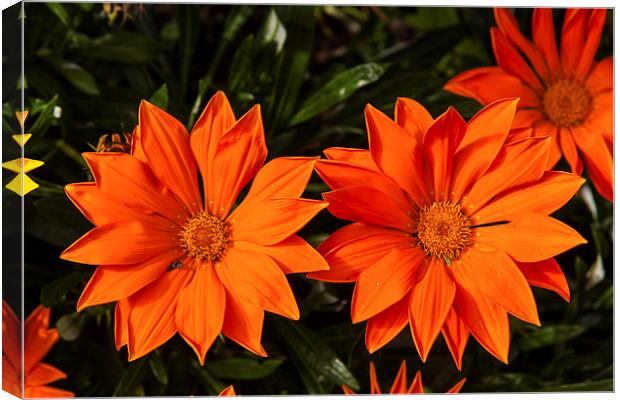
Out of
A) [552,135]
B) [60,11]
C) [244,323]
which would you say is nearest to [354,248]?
[244,323]

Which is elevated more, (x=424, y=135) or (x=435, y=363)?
(x=424, y=135)

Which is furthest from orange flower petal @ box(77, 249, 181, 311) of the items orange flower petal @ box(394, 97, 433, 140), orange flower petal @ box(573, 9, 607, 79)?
orange flower petal @ box(573, 9, 607, 79)

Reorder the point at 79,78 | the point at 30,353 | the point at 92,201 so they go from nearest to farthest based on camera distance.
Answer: the point at 92,201 < the point at 30,353 < the point at 79,78

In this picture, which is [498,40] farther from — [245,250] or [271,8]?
[245,250]

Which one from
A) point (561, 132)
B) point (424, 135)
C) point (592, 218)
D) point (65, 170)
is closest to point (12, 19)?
point (65, 170)

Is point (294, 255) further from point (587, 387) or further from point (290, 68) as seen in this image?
point (587, 387)

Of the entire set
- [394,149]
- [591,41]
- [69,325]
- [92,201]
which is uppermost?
[591,41]

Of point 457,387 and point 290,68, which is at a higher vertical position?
point 290,68
